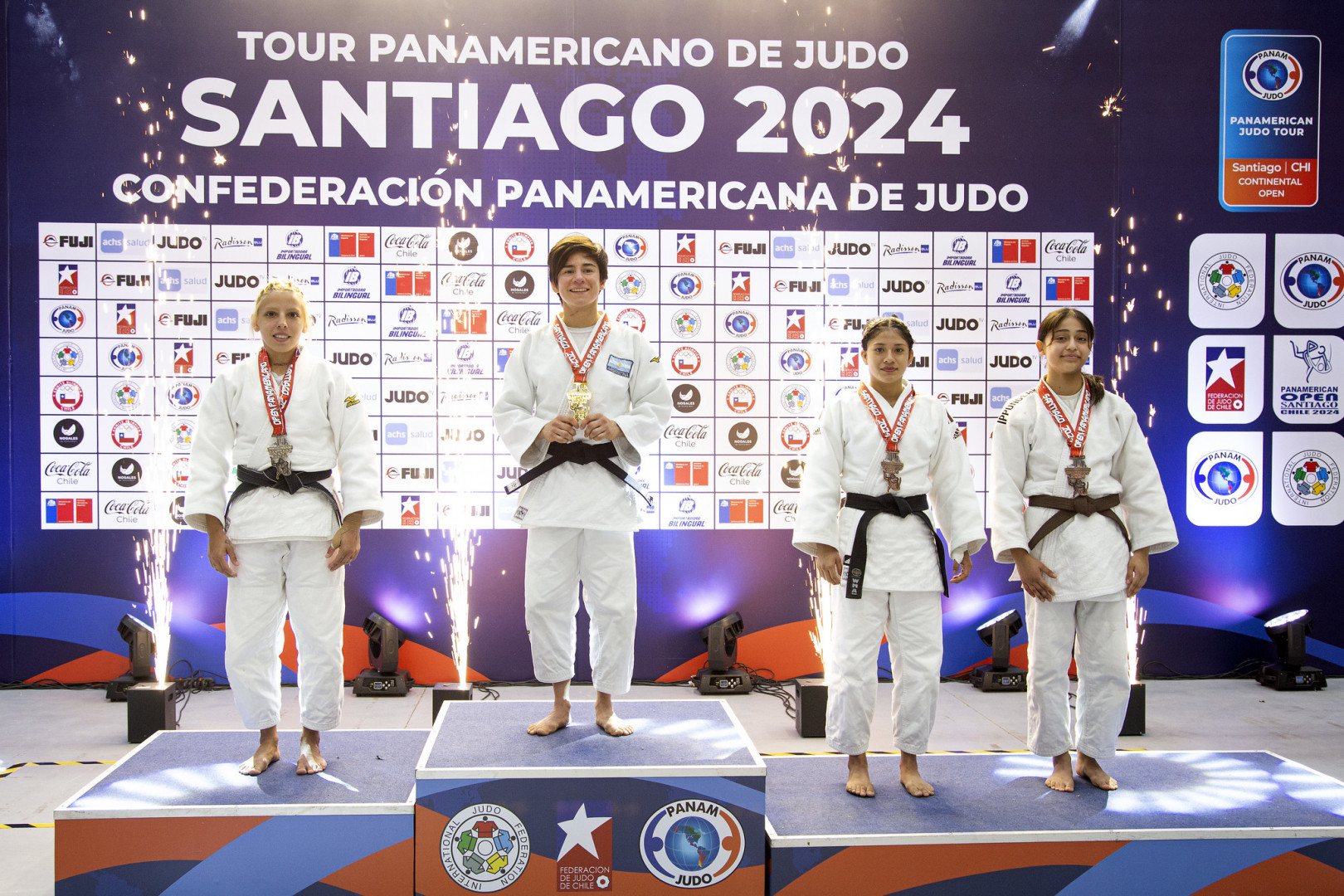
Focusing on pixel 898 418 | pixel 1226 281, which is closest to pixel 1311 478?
pixel 1226 281

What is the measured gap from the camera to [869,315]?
4836 millimetres

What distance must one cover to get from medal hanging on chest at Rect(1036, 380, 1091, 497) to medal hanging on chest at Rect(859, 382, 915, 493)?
0.48 meters

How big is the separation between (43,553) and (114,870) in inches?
116

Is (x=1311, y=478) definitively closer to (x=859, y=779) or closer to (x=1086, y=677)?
(x=1086, y=677)

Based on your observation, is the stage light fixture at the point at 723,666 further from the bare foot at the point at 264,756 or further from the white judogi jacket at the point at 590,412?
the bare foot at the point at 264,756

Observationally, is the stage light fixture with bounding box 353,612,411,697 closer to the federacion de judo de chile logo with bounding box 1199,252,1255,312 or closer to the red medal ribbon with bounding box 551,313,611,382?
the red medal ribbon with bounding box 551,313,611,382

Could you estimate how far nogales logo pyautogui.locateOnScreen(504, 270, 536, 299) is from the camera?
468cm

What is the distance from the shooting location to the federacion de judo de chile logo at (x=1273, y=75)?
4922 millimetres

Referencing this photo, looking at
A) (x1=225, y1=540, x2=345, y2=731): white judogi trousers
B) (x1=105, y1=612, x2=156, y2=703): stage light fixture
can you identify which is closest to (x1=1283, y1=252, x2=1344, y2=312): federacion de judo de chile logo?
(x1=225, y1=540, x2=345, y2=731): white judogi trousers

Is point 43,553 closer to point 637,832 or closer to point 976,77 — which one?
point 637,832

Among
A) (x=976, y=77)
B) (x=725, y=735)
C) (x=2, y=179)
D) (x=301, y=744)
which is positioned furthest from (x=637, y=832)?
(x=2, y=179)

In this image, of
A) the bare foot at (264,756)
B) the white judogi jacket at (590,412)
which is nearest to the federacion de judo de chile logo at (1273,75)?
the white judogi jacket at (590,412)

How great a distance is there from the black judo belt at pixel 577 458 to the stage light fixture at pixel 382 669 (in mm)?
2071

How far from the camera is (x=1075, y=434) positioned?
112 inches
